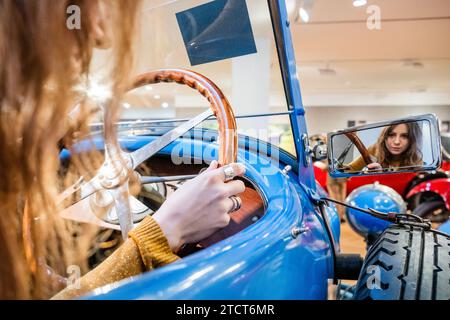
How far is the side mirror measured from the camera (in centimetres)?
91

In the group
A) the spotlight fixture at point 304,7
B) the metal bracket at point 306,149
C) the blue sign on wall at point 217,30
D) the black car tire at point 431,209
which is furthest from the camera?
the spotlight fixture at point 304,7

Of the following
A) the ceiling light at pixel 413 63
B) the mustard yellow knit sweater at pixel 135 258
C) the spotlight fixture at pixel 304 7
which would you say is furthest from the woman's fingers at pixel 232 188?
the ceiling light at pixel 413 63

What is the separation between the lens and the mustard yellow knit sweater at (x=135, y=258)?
508 mm

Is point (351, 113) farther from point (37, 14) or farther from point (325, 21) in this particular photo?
point (37, 14)

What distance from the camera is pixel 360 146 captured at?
3.24 feet

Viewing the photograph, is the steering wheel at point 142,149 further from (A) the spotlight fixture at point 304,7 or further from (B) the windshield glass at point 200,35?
(A) the spotlight fixture at point 304,7

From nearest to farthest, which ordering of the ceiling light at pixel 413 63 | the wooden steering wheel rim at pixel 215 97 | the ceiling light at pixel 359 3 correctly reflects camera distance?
the wooden steering wheel rim at pixel 215 97, the ceiling light at pixel 359 3, the ceiling light at pixel 413 63

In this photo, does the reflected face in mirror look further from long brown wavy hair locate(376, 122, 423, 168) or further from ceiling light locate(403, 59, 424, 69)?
ceiling light locate(403, 59, 424, 69)

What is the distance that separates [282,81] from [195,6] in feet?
0.97

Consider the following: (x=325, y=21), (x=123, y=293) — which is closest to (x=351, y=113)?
(x=325, y=21)

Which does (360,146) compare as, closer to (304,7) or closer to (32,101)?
(32,101)

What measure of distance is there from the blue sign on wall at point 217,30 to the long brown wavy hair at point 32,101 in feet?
1.10

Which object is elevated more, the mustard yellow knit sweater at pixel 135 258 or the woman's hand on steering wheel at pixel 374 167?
the woman's hand on steering wheel at pixel 374 167

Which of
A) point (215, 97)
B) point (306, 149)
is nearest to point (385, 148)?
point (306, 149)
